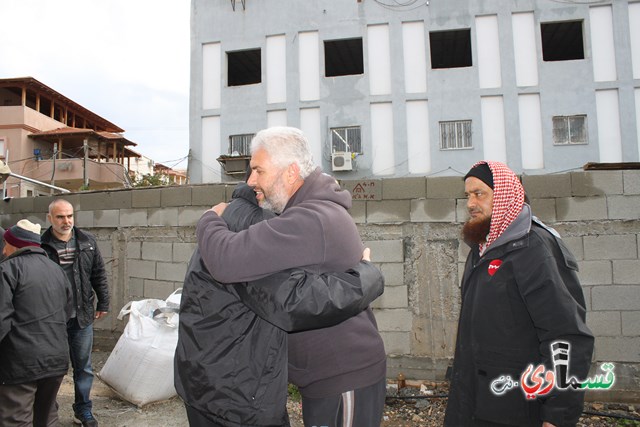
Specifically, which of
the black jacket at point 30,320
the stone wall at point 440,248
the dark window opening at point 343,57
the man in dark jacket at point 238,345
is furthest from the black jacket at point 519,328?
the dark window opening at point 343,57

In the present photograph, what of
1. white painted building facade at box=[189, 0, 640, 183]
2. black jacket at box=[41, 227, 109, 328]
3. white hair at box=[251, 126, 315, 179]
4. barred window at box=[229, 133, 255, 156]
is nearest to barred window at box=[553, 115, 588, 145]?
white painted building facade at box=[189, 0, 640, 183]

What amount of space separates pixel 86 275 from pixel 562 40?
18.8m

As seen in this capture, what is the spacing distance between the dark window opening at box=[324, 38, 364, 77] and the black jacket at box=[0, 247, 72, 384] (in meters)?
15.6

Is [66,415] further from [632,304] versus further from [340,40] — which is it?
[340,40]

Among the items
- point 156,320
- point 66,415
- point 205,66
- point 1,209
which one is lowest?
point 66,415

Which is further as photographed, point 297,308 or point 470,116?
point 470,116

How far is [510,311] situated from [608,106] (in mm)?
16611

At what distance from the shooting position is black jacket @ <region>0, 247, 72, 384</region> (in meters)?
2.54

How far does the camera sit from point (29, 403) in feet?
8.68

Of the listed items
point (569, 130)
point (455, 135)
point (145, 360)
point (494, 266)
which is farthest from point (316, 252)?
point (569, 130)

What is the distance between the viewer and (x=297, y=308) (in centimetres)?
131

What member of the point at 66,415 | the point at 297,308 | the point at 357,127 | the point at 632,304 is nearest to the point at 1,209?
the point at 66,415

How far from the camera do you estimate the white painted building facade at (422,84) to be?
49.3ft

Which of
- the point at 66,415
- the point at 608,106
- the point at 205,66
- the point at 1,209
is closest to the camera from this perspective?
the point at 66,415
